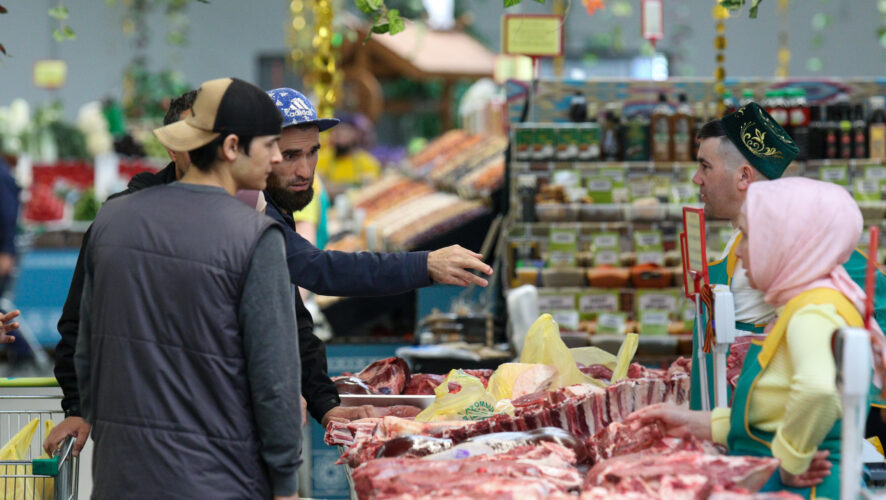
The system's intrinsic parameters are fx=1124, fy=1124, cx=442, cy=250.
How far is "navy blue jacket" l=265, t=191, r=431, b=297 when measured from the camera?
294 centimetres

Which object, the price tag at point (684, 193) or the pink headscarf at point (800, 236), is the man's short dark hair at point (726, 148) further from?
the price tag at point (684, 193)

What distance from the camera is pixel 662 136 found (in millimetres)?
5512

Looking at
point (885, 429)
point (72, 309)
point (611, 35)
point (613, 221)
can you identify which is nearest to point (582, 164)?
point (613, 221)

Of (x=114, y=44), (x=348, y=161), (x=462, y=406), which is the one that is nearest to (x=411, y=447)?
(x=462, y=406)

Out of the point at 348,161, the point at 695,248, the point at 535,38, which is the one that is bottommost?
the point at 695,248

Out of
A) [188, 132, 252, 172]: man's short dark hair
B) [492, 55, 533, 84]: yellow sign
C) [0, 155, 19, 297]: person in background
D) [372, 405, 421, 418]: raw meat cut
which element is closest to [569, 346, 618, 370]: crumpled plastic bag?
[372, 405, 421, 418]: raw meat cut

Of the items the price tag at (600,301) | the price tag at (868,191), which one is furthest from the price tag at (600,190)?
the price tag at (868,191)

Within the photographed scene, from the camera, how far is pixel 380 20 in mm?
3408

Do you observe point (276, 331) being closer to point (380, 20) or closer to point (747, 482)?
point (747, 482)

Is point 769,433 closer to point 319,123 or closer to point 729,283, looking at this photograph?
point 729,283

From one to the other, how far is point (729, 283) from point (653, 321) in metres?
2.04

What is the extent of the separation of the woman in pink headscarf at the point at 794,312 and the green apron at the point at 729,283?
529mm

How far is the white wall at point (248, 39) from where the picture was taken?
58.5 ft

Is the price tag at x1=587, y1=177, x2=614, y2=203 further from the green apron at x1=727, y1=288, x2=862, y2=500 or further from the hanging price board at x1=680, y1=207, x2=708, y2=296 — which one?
the green apron at x1=727, y1=288, x2=862, y2=500
